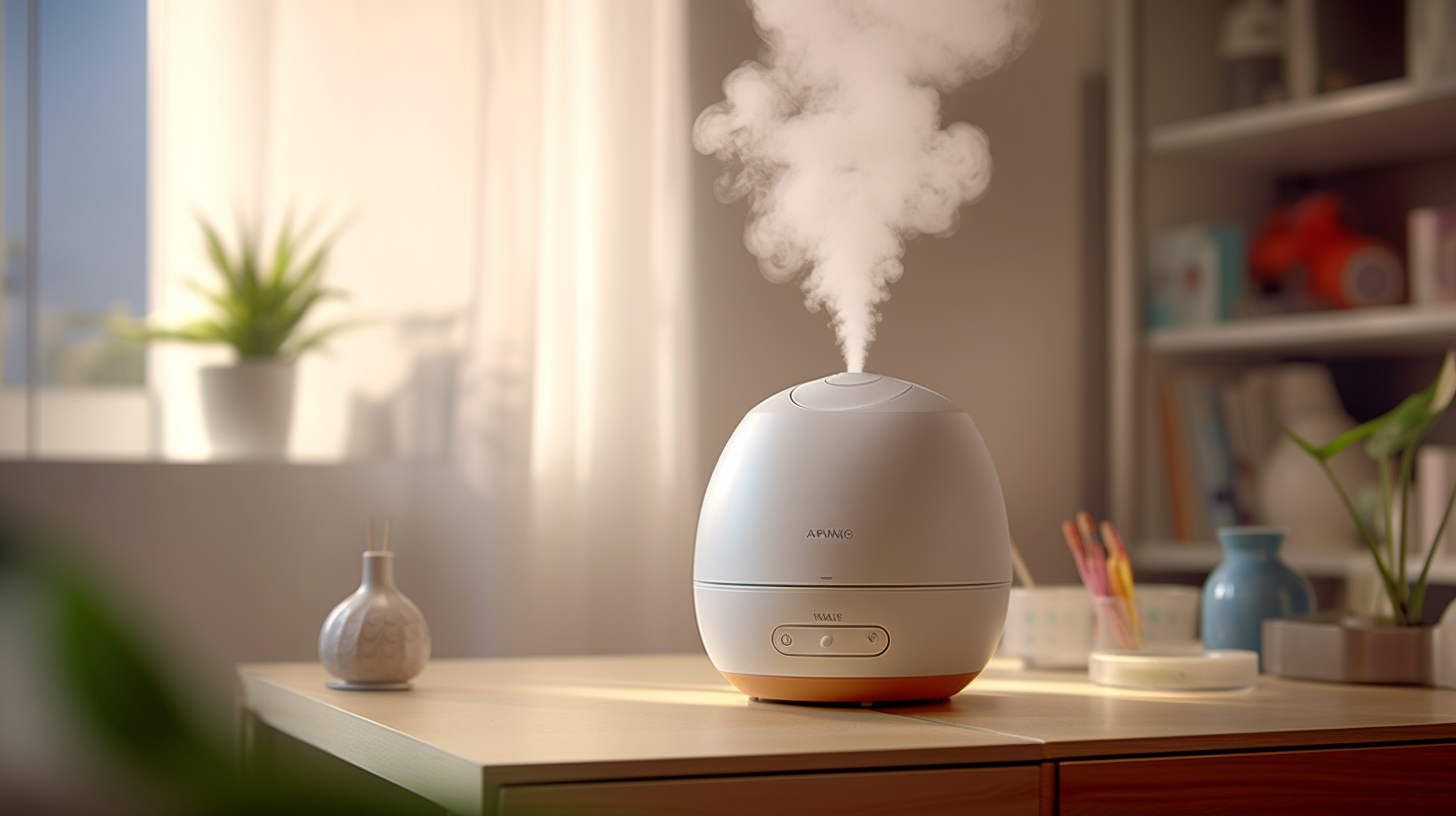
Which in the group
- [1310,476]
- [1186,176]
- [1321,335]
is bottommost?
[1310,476]

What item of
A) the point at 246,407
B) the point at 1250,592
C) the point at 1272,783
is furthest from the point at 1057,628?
the point at 246,407

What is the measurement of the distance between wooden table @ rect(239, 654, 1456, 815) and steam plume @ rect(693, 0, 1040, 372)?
1.14ft

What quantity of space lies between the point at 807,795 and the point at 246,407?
52.4 inches

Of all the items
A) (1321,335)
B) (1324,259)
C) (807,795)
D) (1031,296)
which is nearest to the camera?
(807,795)

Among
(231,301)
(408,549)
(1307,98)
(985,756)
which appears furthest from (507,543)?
(1307,98)

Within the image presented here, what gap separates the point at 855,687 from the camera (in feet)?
3.26

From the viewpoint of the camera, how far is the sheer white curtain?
1.94 metres

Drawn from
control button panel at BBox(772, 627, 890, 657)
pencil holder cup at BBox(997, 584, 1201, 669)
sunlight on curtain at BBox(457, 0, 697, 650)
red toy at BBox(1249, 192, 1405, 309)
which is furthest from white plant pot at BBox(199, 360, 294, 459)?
red toy at BBox(1249, 192, 1405, 309)

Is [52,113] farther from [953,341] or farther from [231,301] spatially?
[953,341]

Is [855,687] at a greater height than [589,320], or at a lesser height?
lesser

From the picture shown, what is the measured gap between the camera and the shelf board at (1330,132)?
220cm

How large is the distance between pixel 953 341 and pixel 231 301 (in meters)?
1.15

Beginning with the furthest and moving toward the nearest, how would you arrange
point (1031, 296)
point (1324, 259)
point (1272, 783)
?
point (1031, 296), point (1324, 259), point (1272, 783)

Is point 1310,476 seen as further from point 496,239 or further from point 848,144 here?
point 848,144
